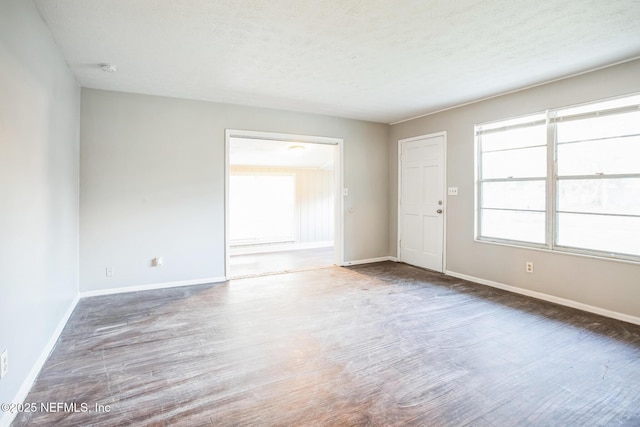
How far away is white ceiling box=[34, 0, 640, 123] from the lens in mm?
2287

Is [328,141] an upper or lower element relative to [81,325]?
upper

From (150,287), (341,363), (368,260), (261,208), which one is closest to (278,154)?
(261,208)

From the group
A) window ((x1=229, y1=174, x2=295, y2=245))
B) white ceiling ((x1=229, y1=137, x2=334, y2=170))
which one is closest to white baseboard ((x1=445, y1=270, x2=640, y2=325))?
white ceiling ((x1=229, y1=137, x2=334, y2=170))

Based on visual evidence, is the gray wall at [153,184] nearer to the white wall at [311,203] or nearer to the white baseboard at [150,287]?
the white baseboard at [150,287]

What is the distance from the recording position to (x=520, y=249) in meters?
4.02

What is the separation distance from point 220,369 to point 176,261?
244 cm

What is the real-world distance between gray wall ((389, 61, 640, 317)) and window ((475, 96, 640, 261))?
12cm

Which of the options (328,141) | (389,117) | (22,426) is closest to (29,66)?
(22,426)

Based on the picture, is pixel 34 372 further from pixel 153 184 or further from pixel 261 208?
pixel 261 208

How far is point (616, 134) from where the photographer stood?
3.23 meters

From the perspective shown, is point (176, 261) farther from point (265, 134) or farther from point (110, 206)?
point (265, 134)

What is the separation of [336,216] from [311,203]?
2500 millimetres

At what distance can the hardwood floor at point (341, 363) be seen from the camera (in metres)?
1.84

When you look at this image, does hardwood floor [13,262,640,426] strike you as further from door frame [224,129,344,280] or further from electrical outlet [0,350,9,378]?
door frame [224,129,344,280]
